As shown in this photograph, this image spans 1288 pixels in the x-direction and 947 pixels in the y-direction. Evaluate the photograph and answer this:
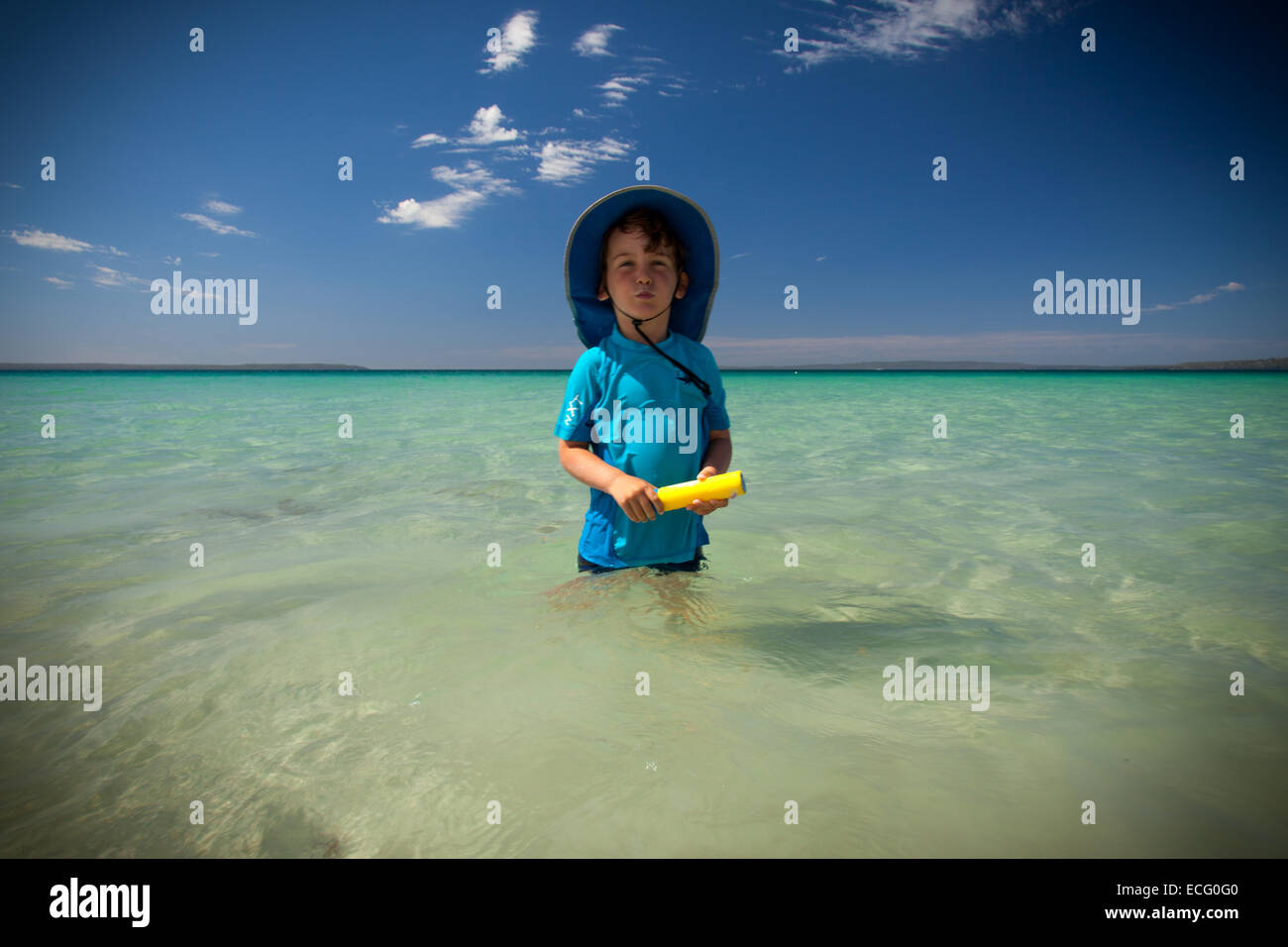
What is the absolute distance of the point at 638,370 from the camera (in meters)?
2.33

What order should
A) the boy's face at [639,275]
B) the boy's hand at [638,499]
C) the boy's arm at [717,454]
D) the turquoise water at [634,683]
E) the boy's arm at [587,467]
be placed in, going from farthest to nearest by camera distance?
1. the boy's arm at [717,454]
2. the boy's face at [639,275]
3. the boy's arm at [587,467]
4. the boy's hand at [638,499]
5. the turquoise water at [634,683]

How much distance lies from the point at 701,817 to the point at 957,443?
941 cm

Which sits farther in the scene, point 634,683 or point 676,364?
point 676,364

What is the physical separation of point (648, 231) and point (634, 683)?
5.54ft

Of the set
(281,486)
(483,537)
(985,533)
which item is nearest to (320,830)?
(483,537)

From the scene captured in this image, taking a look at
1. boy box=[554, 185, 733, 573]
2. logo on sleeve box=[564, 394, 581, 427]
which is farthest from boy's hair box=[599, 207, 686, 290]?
logo on sleeve box=[564, 394, 581, 427]

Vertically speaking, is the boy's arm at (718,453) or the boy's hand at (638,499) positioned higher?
the boy's arm at (718,453)

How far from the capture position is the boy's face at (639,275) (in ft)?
7.42

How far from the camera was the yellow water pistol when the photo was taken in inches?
71.6

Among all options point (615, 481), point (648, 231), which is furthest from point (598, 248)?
point (615, 481)

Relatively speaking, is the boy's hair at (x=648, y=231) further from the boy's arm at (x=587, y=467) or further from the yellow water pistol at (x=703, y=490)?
the yellow water pistol at (x=703, y=490)

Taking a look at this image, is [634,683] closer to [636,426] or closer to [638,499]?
[638,499]

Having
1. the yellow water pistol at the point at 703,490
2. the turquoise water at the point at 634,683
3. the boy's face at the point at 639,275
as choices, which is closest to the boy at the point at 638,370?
the boy's face at the point at 639,275

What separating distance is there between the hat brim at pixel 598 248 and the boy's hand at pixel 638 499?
839 millimetres
